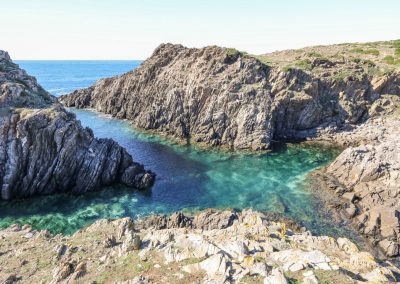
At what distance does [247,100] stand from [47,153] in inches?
1697

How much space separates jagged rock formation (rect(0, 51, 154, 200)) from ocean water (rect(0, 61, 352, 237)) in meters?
2.03

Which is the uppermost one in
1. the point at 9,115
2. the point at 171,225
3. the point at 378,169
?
the point at 9,115

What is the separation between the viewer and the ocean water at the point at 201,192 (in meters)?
39.6

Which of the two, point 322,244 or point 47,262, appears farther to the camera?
point 322,244

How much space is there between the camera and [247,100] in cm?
6956

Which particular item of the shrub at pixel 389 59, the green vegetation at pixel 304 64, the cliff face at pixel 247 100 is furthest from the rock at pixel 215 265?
the shrub at pixel 389 59

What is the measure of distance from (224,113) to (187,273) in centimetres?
5312

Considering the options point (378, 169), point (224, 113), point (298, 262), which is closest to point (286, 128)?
point (224, 113)

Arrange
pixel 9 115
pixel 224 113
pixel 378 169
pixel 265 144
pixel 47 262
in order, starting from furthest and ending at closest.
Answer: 1. pixel 224 113
2. pixel 265 144
3. pixel 378 169
4. pixel 9 115
5. pixel 47 262

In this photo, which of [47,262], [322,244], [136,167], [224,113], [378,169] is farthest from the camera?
[224,113]

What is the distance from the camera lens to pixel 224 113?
6969cm

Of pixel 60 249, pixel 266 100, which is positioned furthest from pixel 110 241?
pixel 266 100

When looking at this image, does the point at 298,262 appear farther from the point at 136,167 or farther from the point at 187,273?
the point at 136,167

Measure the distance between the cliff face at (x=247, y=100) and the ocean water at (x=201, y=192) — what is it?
21.1 ft
